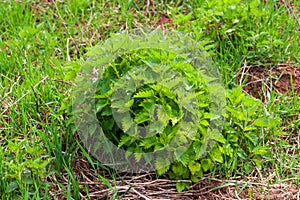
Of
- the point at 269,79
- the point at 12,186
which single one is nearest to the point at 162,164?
the point at 12,186

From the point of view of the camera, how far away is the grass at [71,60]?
244 cm

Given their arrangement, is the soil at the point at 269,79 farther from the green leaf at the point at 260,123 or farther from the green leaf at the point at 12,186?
the green leaf at the point at 12,186

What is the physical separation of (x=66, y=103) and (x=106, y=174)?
43 cm

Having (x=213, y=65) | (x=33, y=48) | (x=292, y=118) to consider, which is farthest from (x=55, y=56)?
(x=292, y=118)

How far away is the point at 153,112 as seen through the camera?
2.29 meters

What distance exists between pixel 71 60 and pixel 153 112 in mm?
1225

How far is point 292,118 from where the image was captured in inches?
116

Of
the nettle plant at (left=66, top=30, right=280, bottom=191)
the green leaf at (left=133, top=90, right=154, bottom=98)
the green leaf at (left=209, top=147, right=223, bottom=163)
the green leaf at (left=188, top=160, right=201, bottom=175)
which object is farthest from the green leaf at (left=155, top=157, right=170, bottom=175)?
the green leaf at (left=133, top=90, right=154, bottom=98)

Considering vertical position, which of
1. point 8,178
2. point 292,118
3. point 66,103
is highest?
point 66,103

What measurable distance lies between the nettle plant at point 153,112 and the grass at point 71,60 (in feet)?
0.43

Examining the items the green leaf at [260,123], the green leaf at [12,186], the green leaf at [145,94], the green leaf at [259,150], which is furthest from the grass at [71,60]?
the green leaf at [145,94]

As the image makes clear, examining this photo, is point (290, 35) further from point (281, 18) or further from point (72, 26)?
point (72, 26)

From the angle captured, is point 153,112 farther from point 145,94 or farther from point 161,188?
point 161,188

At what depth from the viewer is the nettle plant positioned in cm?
232
